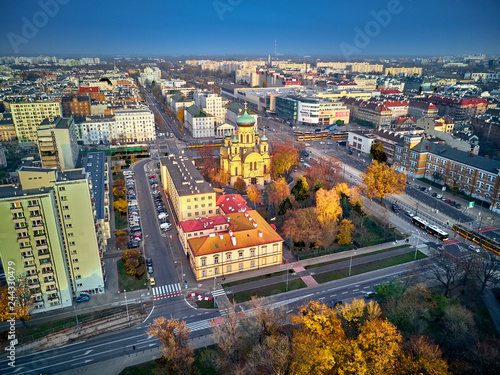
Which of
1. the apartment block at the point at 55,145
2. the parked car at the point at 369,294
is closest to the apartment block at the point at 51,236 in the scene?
the apartment block at the point at 55,145

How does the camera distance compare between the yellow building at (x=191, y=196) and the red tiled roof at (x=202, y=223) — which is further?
the yellow building at (x=191, y=196)

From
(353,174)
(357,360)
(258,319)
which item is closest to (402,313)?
(357,360)

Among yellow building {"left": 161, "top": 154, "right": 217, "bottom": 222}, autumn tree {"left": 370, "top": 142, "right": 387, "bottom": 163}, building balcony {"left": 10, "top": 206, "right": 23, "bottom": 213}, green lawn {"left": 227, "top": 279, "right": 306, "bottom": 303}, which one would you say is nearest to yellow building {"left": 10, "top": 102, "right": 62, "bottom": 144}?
yellow building {"left": 161, "top": 154, "right": 217, "bottom": 222}

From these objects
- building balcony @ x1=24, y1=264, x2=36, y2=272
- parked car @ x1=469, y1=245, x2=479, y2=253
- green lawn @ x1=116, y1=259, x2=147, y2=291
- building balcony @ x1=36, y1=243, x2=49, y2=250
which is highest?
building balcony @ x1=36, y1=243, x2=49, y2=250

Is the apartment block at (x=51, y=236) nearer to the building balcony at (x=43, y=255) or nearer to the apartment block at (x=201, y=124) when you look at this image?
the building balcony at (x=43, y=255)

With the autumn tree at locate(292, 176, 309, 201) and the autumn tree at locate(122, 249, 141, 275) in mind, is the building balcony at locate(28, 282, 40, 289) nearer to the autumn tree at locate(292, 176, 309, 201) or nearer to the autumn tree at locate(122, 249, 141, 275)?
the autumn tree at locate(122, 249, 141, 275)

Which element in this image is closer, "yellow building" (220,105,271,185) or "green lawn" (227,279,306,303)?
"green lawn" (227,279,306,303)

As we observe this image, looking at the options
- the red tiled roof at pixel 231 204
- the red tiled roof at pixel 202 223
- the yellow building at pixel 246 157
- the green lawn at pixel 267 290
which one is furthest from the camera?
the yellow building at pixel 246 157
